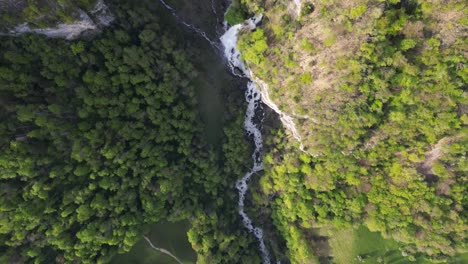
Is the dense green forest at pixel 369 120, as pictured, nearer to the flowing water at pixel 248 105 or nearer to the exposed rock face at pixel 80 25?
the flowing water at pixel 248 105

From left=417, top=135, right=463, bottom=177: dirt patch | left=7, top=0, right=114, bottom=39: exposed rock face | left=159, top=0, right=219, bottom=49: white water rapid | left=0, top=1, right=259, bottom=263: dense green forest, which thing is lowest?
left=0, top=1, right=259, bottom=263: dense green forest

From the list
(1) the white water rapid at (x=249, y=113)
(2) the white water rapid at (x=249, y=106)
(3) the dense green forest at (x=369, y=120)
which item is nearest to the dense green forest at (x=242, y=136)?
(3) the dense green forest at (x=369, y=120)

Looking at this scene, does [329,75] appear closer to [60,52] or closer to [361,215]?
[361,215]

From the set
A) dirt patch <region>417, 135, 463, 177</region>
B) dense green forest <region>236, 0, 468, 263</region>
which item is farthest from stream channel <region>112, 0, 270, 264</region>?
dirt patch <region>417, 135, 463, 177</region>

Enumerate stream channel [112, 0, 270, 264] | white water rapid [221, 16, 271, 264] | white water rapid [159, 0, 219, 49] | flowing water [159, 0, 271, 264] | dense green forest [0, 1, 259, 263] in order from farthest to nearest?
1. white water rapid [221, 16, 271, 264]
2. flowing water [159, 0, 271, 264]
3. stream channel [112, 0, 270, 264]
4. white water rapid [159, 0, 219, 49]
5. dense green forest [0, 1, 259, 263]

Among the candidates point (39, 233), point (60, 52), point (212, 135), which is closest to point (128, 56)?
point (60, 52)

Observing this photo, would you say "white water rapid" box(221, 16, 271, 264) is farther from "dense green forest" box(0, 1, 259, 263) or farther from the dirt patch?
the dirt patch

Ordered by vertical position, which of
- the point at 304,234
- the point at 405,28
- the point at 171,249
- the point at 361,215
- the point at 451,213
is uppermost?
the point at 405,28
